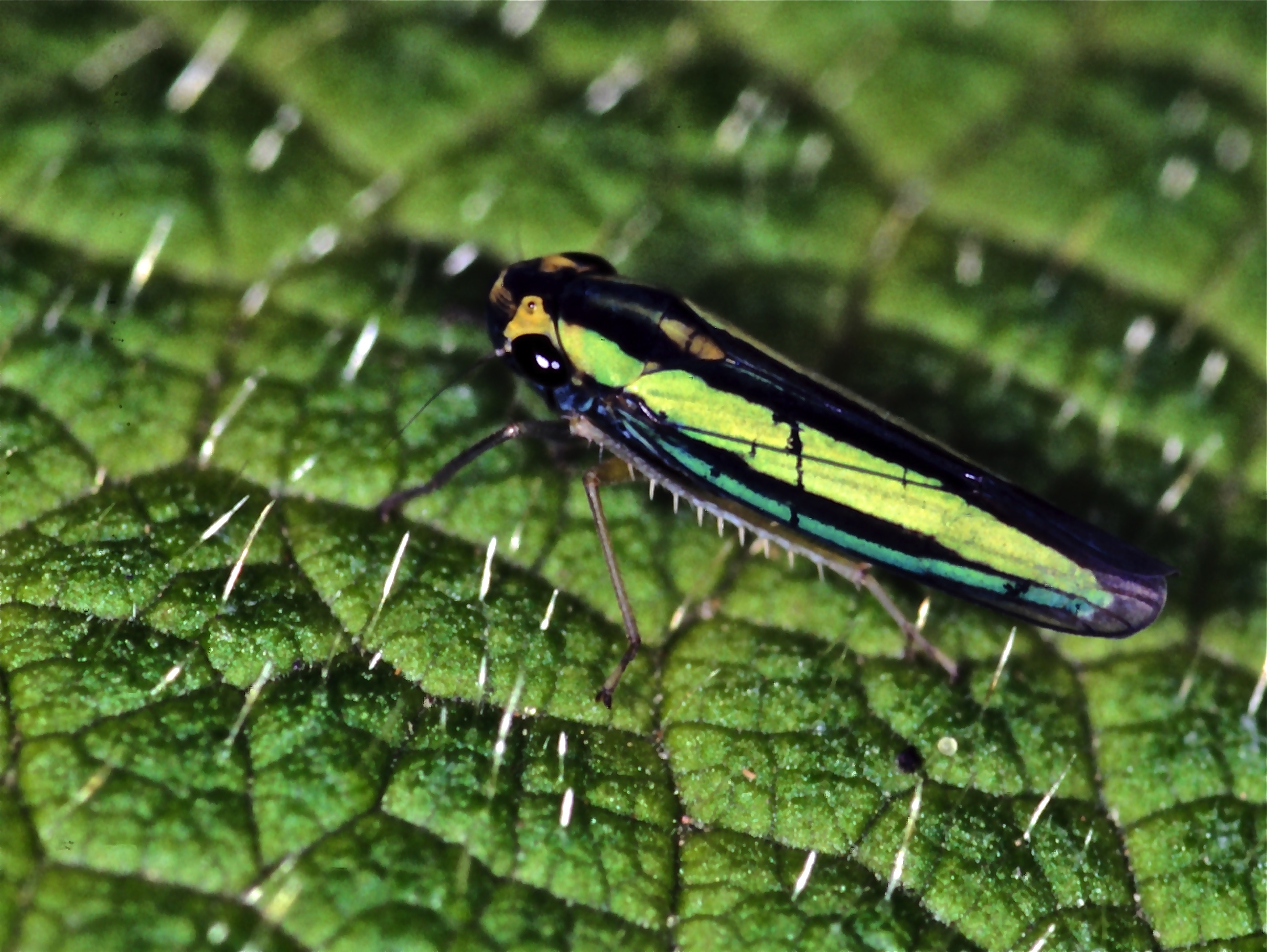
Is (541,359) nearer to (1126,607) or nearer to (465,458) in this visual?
(465,458)

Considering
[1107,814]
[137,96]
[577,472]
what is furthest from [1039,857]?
[137,96]

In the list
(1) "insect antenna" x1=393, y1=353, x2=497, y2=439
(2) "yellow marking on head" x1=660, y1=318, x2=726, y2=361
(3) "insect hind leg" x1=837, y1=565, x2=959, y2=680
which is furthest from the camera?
(1) "insect antenna" x1=393, y1=353, x2=497, y2=439

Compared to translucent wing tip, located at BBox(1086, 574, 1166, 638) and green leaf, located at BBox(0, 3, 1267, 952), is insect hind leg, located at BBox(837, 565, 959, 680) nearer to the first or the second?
green leaf, located at BBox(0, 3, 1267, 952)

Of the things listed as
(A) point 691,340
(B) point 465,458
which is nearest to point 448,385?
(B) point 465,458

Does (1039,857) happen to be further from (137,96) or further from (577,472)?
(137,96)

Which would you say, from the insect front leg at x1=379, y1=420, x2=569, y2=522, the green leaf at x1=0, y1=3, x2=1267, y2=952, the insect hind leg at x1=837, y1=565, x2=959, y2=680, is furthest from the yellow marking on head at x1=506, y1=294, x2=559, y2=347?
the insect hind leg at x1=837, y1=565, x2=959, y2=680

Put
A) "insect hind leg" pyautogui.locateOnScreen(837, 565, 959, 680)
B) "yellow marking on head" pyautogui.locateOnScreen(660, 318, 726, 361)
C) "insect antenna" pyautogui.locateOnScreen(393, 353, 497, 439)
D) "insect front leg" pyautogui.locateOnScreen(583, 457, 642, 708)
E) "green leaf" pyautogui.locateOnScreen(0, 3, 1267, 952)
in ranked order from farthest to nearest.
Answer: "insect antenna" pyautogui.locateOnScreen(393, 353, 497, 439) → "yellow marking on head" pyautogui.locateOnScreen(660, 318, 726, 361) → "insect hind leg" pyautogui.locateOnScreen(837, 565, 959, 680) → "insect front leg" pyautogui.locateOnScreen(583, 457, 642, 708) → "green leaf" pyautogui.locateOnScreen(0, 3, 1267, 952)

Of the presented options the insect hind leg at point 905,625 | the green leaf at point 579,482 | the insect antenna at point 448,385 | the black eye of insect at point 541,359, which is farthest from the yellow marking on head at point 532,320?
the insect hind leg at point 905,625
